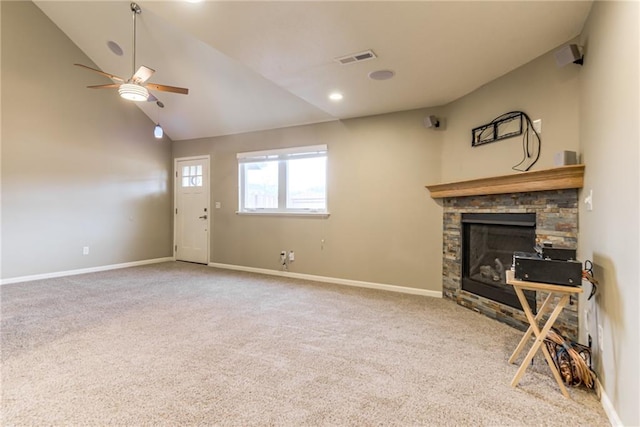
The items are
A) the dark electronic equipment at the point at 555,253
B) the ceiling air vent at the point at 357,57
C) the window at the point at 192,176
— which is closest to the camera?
the dark electronic equipment at the point at 555,253

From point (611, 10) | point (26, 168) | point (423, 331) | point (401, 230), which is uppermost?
point (611, 10)

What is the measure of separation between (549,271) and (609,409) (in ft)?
2.46

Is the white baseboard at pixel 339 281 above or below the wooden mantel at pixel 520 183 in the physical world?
below

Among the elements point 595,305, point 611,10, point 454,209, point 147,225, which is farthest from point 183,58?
point 595,305

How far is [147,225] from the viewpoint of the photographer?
20.4ft

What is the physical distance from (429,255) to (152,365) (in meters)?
3.26

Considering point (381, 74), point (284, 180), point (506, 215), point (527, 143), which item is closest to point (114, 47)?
point (284, 180)

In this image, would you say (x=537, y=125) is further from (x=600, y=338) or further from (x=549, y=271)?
(x=600, y=338)

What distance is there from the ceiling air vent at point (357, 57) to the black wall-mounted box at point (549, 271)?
2.01 m

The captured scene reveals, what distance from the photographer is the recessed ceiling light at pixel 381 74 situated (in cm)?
314

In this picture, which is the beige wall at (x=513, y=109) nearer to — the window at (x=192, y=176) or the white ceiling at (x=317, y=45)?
the white ceiling at (x=317, y=45)

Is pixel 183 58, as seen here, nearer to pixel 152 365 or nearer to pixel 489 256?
pixel 152 365

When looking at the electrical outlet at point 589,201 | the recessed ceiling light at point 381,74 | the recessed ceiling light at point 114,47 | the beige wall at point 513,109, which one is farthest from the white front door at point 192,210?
the electrical outlet at point 589,201

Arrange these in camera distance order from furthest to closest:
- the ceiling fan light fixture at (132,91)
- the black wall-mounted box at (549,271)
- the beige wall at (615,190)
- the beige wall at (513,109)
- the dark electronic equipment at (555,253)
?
1. the ceiling fan light fixture at (132,91)
2. the beige wall at (513,109)
3. the dark electronic equipment at (555,253)
4. the black wall-mounted box at (549,271)
5. the beige wall at (615,190)
